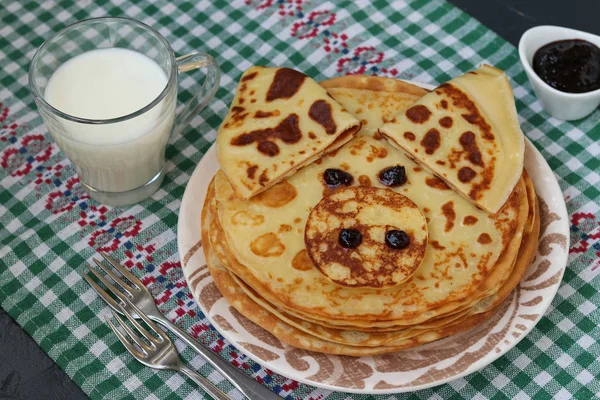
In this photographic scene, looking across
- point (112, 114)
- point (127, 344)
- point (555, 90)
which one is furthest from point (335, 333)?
point (555, 90)

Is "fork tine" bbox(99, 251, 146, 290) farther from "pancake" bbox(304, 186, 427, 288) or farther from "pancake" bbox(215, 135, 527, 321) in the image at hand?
"pancake" bbox(304, 186, 427, 288)

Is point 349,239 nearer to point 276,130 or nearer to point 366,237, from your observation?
point 366,237

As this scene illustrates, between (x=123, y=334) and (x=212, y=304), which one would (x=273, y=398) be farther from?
(x=123, y=334)

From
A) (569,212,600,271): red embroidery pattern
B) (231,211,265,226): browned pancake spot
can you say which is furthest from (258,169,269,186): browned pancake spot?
(569,212,600,271): red embroidery pattern

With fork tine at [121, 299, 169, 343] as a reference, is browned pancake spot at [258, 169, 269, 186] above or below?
above

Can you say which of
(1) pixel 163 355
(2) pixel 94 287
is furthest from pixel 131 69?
(1) pixel 163 355

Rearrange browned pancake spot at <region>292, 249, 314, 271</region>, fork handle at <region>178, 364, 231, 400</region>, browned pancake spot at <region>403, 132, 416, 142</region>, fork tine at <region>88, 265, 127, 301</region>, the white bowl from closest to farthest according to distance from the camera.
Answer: browned pancake spot at <region>292, 249, 314, 271</region> → fork handle at <region>178, 364, 231, 400</region> → browned pancake spot at <region>403, 132, 416, 142</region> → fork tine at <region>88, 265, 127, 301</region> → the white bowl

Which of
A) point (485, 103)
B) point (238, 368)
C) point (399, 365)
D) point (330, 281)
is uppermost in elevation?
point (485, 103)
